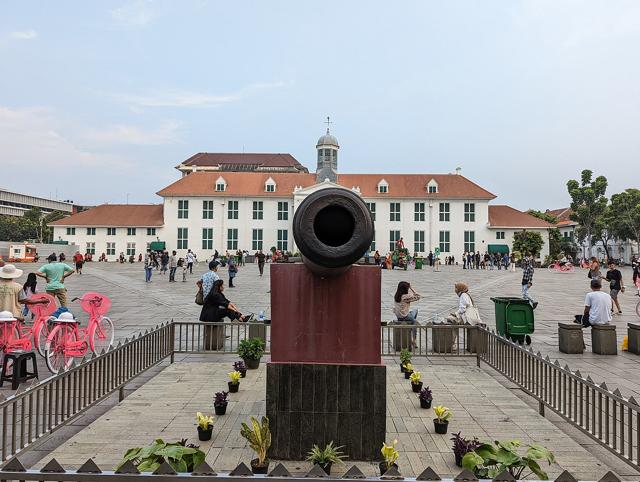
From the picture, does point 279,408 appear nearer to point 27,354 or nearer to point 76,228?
point 27,354

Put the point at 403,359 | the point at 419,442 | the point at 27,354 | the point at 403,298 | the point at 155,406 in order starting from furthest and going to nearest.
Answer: the point at 403,298 → the point at 403,359 → the point at 27,354 → the point at 155,406 → the point at 419,442

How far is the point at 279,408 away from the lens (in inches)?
166

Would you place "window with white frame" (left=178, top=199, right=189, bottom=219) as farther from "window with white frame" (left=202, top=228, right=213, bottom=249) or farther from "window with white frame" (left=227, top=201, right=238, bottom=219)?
"window with white frame" (left=227, top=201, right=238, bottom=219)

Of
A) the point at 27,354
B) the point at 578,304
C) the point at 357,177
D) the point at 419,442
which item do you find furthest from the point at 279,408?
Answer: the point at 357,177

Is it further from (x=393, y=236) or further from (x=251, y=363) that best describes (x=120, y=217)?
(x=251, y=363)

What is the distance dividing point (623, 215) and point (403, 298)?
63288 mm

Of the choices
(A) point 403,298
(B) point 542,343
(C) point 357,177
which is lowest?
(B) point 542,343

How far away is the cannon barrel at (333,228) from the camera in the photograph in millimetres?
3361

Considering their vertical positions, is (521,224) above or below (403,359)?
above

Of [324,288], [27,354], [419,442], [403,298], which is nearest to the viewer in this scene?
[324,288]

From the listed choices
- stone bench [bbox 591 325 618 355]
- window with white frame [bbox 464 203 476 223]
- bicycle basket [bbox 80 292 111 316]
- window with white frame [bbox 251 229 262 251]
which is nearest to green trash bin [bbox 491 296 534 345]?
stone bench [bbox 591 325 618 355]

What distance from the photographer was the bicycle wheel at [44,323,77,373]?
6.99 meters

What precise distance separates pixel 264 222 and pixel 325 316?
5036 centimetres

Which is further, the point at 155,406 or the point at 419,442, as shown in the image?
the point at 155,406
